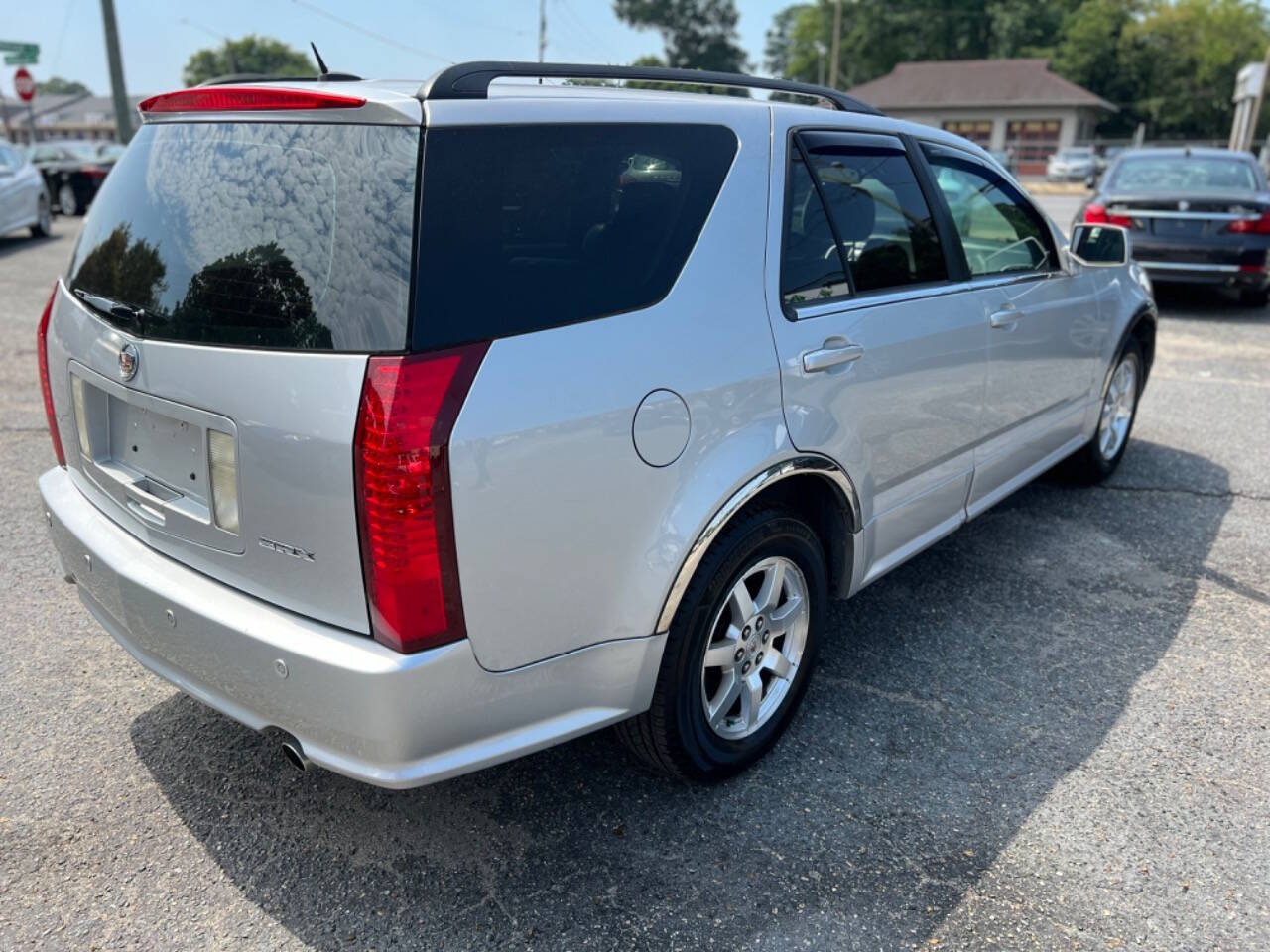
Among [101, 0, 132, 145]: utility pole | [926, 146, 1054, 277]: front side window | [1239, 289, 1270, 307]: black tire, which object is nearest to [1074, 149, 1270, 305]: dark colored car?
[1239, 289, 1270, 307]: black tire

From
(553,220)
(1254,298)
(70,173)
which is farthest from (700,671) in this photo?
(70,173)

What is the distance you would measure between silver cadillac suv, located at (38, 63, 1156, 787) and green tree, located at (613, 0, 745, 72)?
288 ft

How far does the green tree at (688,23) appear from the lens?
277 ft

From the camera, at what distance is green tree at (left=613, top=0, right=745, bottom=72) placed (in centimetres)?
8438

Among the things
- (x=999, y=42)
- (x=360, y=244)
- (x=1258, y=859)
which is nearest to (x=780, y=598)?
(x=1258, y=859)

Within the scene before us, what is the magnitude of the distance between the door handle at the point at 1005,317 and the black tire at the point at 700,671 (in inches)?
52.1

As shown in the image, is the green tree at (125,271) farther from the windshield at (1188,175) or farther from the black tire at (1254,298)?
the black tire at (1254,298)

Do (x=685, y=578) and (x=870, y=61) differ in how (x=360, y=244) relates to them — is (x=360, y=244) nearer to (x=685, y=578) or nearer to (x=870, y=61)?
(x=685, y=578)

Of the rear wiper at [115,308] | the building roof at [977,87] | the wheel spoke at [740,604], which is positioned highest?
the building roof at [977,87]

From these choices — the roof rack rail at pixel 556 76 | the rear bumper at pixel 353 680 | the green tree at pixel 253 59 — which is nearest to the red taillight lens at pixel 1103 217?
the roof rack rail at pixel 556 76

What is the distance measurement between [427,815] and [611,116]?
189 centimetres

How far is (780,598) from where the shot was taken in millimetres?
2994

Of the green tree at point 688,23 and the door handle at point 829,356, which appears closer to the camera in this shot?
the door handle at point 829,356

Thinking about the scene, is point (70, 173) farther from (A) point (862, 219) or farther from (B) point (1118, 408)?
(A) point (862, 219)
